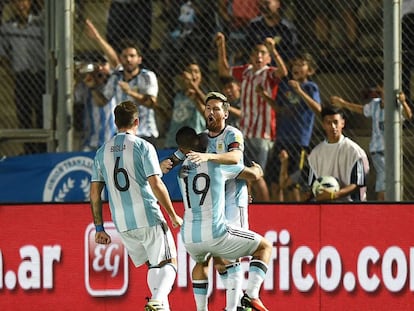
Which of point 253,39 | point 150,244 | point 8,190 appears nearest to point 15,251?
point 8,190

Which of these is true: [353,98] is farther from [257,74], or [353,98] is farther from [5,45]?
[5,45]

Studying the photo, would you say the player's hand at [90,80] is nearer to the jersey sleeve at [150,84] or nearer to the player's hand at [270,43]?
the jersey sleeve at [150,84]

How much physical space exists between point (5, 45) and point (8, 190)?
207cm

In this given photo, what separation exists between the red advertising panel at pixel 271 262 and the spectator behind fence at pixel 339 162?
53 centimetres

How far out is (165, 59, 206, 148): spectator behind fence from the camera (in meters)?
12.3

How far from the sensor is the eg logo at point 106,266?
36.9 ft

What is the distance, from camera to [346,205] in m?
10.7

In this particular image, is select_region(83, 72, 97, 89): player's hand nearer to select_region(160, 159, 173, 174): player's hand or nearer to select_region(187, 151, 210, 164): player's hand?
select_region(160, 159, 173, 174): player's hand

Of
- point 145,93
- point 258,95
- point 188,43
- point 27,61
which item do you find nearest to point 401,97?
point 258,95

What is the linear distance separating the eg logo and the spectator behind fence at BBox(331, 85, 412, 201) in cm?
254

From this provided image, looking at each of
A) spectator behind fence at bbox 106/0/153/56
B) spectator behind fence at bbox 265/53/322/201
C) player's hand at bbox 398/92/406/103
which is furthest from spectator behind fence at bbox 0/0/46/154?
player's hand at bbox 398/92/406/103

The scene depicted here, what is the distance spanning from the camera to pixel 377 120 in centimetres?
1154

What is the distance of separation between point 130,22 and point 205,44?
915mm

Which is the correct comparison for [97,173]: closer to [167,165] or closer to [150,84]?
[167,165]
